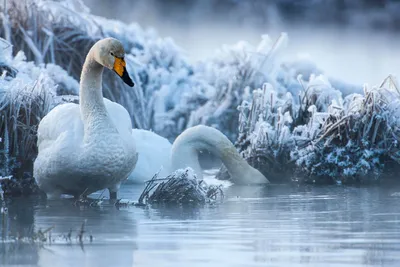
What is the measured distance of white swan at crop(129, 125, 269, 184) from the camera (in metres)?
12.2

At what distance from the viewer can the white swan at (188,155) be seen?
1225 centimetres

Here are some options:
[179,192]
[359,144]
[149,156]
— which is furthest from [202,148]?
[179,192]

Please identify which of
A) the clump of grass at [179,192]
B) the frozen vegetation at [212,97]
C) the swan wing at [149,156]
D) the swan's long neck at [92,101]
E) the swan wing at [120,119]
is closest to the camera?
the clump of grass at [179,192]

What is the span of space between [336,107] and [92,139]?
10.3 ft

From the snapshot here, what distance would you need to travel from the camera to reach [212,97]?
17062 millimetres

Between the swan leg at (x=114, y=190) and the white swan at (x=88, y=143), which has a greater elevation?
the white swan at (x=88, y=143)

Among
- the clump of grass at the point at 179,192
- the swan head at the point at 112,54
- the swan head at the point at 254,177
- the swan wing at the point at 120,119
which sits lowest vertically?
the clump of grass at the point at 179,192

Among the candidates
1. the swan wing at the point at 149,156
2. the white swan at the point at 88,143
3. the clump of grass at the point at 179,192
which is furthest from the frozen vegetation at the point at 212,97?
the clump of grass at the point at 179,192

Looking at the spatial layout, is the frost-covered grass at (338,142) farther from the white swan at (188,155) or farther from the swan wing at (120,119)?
the swan wing at (120,119)

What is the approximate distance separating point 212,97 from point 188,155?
4.67 m

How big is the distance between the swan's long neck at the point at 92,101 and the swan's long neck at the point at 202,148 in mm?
1876

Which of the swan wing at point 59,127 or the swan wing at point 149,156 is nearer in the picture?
the swan wing at point 59,127

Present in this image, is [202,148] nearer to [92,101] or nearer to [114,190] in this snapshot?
[114,190]

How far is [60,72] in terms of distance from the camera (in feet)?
47.9
